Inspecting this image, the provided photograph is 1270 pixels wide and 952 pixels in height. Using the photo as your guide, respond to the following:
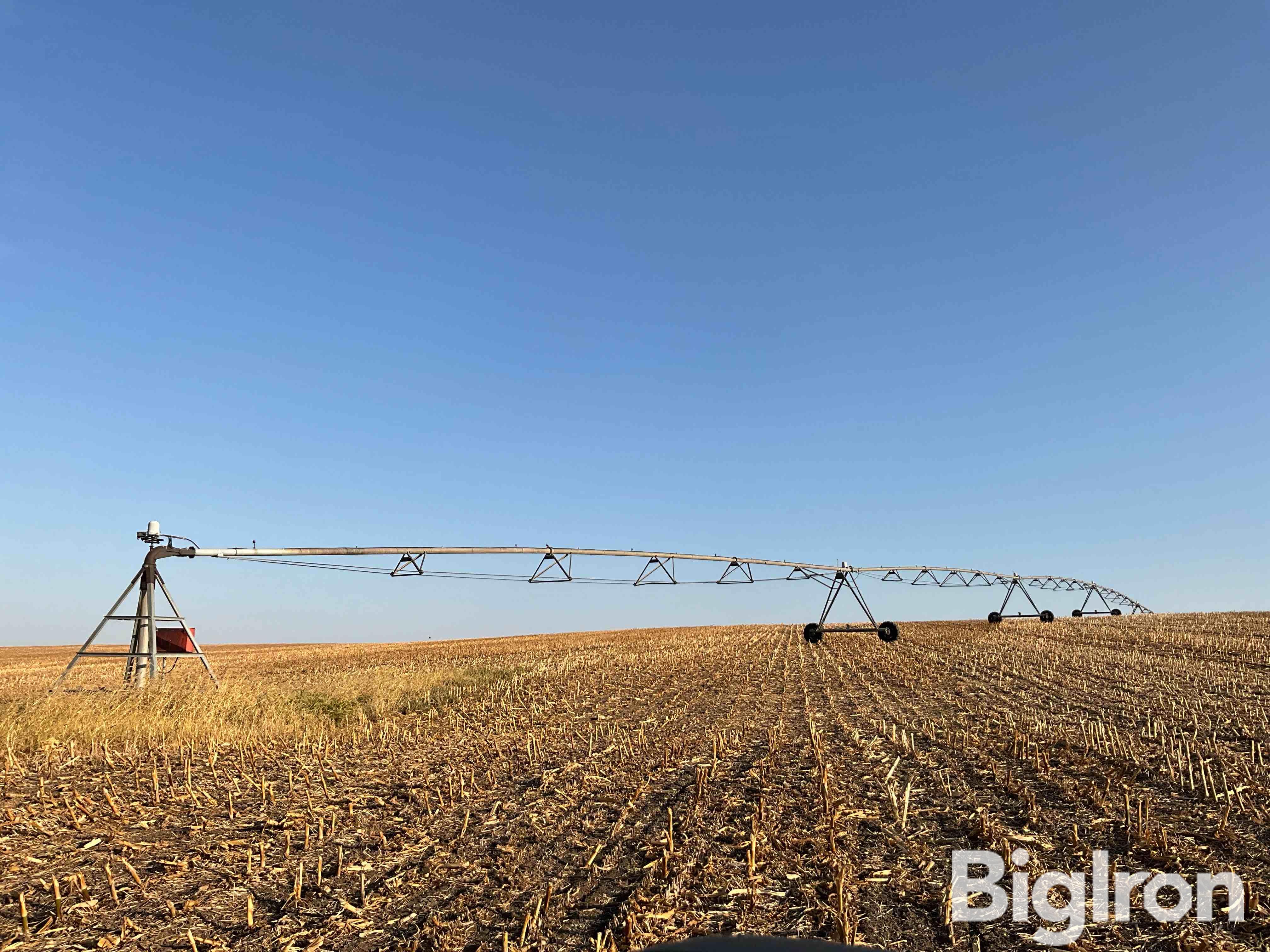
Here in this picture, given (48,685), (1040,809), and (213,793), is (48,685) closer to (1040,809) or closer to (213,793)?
(213,793)

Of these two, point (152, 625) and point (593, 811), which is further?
point (152, 625)

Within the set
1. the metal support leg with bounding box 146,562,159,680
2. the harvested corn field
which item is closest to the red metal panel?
the metal support leg with bounding box 146,562,159,680

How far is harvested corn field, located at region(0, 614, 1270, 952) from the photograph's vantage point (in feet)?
20.7

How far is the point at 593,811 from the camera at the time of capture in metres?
9.42

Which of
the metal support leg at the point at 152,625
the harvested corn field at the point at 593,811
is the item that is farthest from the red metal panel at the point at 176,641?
the harvested corn field at the point at 593,811

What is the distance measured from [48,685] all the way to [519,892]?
2644 centimetres

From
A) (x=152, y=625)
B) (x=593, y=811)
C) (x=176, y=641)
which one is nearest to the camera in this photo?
(x=593, y=811)

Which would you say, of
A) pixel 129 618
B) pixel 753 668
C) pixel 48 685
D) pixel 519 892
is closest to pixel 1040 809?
pixel 519 892

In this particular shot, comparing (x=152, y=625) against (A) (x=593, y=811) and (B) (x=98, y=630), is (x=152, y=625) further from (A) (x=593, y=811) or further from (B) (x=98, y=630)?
(A) (x=593, y=811)

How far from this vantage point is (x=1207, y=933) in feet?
19.7

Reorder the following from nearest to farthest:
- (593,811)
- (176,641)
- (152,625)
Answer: (593,811) < (152,625) < (176,641)

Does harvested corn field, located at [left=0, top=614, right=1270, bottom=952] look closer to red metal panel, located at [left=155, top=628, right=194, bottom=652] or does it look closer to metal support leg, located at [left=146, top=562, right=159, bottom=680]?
metal support leg, located at [left=146, top=562, right=159, bottom=680]

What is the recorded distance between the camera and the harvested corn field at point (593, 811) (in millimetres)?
→ 6320

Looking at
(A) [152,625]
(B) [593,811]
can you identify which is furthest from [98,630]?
(B) [593,811]
